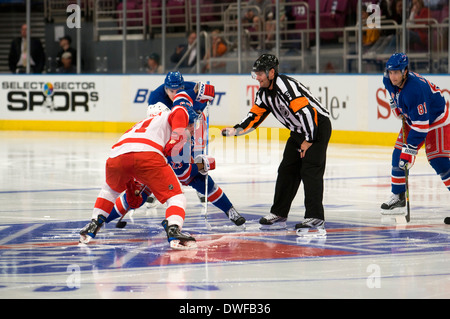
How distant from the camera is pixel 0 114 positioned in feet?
59.5

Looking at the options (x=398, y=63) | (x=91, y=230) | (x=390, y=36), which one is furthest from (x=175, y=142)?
(x=390, y=36)

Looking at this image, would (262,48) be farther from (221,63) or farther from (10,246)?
(10,246)

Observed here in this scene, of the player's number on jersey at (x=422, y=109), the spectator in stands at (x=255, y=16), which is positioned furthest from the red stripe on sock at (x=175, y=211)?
the spectator in stands at (x=255, y=16)

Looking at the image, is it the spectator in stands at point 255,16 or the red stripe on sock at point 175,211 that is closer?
the red stripe on sock at point 175,211

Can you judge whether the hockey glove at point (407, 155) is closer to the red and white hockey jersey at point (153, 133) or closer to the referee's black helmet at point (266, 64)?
the referee's black helmet at point (266, 64)

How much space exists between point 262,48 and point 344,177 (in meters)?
6.08

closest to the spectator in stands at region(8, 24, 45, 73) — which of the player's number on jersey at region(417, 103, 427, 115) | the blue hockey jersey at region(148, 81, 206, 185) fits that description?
the blue hockey jersey at region(148, 81, 206, 185)

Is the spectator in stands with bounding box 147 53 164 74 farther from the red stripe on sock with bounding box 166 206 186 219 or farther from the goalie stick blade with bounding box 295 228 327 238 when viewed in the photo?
the red stripe on sock with bounding box 166 206 186 219

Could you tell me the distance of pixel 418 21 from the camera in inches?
546

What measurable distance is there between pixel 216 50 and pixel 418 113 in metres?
9.60

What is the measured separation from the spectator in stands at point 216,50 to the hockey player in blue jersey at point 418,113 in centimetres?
906

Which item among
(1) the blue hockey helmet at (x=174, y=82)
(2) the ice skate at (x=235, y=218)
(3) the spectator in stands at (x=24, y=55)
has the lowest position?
(2) the ice skate at (x=235, y=218)

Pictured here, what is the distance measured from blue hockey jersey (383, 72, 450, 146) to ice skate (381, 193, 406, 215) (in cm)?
77

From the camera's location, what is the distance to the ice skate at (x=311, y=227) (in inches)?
265
